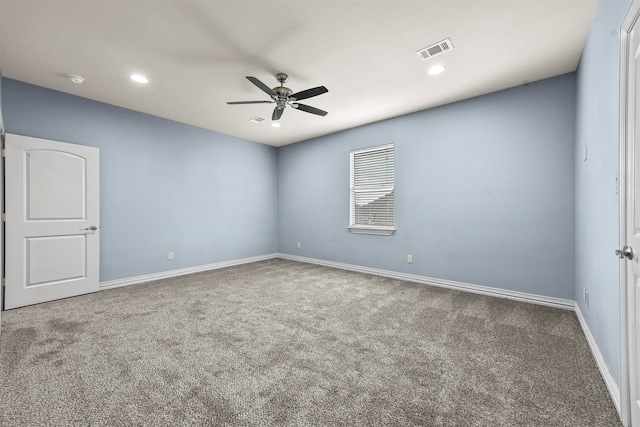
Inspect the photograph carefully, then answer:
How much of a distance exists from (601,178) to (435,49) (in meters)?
1.74

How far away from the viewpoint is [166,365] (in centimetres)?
197

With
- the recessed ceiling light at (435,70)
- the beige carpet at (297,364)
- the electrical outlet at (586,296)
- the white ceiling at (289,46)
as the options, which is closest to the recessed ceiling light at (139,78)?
the white ceiling at (289,46)

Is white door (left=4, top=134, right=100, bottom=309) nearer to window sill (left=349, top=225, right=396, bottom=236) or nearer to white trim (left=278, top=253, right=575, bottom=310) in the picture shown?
white trim (left=278, top=253, right=575, bottom=310)

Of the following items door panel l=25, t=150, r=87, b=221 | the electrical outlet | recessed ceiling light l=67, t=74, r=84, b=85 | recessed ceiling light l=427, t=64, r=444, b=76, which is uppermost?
recessed ceiling light l=427, t=64, r=444, b=76

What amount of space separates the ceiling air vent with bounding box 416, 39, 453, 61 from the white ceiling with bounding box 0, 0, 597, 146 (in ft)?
0.21

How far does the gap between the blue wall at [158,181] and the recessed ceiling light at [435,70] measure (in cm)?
399

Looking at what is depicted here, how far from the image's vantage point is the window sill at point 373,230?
4.60 meters

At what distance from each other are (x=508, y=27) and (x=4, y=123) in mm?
5428

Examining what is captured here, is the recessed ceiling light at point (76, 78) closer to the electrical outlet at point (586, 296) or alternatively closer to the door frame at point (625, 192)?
the door frame at point (625, 192)

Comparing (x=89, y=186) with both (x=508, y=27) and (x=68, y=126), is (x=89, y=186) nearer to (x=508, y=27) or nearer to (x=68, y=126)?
(x=68, y=126)

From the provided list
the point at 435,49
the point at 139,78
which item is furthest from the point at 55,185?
the point at 435,49

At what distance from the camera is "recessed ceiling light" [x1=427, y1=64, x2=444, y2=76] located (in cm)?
293

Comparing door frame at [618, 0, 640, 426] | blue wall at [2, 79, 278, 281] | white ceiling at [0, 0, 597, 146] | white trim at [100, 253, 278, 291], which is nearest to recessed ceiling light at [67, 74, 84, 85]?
white ceiling at [0, 0, 597, 146]

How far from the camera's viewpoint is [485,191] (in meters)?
3.64
